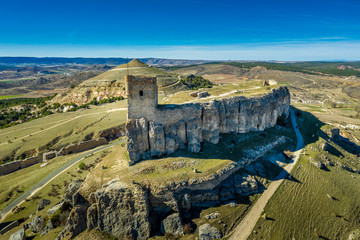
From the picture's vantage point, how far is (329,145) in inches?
1671

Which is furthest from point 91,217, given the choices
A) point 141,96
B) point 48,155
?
point 48,155

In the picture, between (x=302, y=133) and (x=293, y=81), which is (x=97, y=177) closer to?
(x=302, y=133)

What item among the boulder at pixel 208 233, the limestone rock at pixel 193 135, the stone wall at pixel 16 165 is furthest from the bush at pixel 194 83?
the boulder at pixel 208 233

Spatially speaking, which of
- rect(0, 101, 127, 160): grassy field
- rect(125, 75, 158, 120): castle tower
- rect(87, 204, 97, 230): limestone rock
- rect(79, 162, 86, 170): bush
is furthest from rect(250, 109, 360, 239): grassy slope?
rect(0, 101, 127, 160): grassy field

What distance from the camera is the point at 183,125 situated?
31.5 meters

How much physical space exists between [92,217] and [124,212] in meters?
4.42

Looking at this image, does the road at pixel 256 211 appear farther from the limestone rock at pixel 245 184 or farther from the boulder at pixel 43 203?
the boulder at pixel 43 203

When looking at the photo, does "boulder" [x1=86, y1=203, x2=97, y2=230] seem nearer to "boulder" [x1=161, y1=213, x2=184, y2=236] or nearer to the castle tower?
"boulder" [x1=161, y1=213, x2=184, y2=236]

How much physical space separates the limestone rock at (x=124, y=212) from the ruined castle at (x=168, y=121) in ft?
21.1

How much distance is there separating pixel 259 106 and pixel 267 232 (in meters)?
25.4

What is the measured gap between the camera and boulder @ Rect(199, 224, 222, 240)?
71.4 ft

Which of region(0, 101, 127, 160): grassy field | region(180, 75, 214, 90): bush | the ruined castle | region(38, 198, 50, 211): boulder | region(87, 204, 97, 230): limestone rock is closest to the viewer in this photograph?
region(87, 204, 97, 230): limestone rock

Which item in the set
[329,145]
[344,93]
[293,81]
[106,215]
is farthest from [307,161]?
[293,81]

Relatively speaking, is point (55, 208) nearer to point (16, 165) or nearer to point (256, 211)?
point (16, 165)
